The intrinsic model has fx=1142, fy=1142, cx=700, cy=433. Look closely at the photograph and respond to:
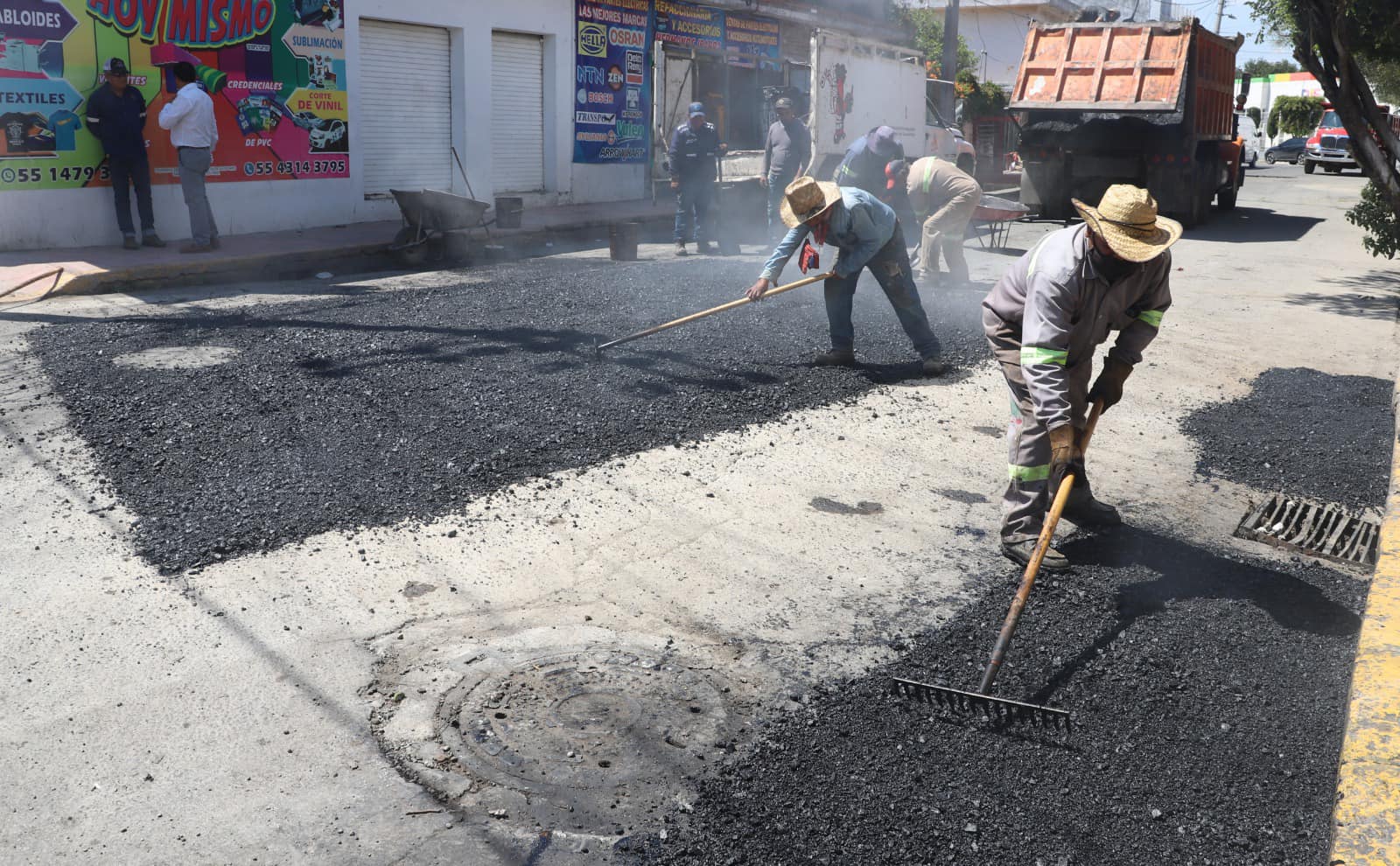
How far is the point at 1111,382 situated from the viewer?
15.2ft

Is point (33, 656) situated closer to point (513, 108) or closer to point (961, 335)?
point (961, 335)

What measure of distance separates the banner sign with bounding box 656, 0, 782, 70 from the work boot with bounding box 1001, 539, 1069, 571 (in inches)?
630

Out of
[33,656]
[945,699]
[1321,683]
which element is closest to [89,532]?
[33,656]

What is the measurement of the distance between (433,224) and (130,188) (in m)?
3.03

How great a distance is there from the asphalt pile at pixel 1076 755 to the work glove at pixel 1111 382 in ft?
2.62

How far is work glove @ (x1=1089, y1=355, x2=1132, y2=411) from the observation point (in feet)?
15.2

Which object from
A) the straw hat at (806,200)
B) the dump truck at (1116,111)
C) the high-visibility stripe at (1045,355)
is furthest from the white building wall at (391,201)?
the high-visibility stripe at (1045,355)

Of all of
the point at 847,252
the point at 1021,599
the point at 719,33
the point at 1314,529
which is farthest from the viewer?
the point at 719,33

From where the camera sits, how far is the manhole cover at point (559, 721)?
3.04 m

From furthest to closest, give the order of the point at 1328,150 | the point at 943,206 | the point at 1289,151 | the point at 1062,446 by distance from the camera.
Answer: the point at 1289,151
the point at 1328,150
the point at 943,206
the point at 1062,446

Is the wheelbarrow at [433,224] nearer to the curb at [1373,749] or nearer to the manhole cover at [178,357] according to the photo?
the manhole cover at [178,357]

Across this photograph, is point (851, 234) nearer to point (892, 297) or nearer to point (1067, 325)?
point (892, 297)

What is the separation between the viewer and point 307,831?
9.37 feet

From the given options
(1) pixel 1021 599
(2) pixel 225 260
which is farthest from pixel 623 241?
(1) pixel 1021 599
